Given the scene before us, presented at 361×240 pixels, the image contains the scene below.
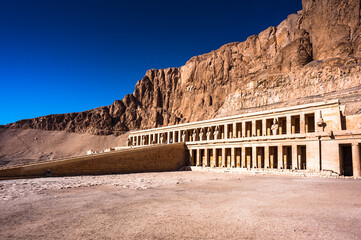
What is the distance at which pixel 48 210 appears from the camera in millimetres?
6977

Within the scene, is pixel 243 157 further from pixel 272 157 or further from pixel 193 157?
pixel 193 157

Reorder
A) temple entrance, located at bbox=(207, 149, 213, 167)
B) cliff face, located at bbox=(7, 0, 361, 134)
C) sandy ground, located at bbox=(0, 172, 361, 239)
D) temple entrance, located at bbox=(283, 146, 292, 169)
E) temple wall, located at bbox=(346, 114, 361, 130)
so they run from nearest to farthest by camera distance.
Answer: sandy ground, located at bbox=(0, 172, 361, 239)
temple wall, located at bbox=(346, 114, 361, 130)
temple entrance, located at bbox=(283, 146, 292, 169)
temple entrance, located at bbox=(207, 149, 213, 167)
cliff face, located at bbox=(7, 0, 361, 134)

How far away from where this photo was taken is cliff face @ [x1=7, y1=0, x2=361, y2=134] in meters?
47.0

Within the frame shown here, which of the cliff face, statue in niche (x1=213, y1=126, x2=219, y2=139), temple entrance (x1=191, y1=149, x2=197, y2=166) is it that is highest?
the cliff face

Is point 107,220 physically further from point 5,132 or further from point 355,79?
point 5,132

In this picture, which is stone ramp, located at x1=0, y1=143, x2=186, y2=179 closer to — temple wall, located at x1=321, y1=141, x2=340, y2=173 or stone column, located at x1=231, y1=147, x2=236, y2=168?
stone column, located at x1=231, y1=147, x2=236, y2=168

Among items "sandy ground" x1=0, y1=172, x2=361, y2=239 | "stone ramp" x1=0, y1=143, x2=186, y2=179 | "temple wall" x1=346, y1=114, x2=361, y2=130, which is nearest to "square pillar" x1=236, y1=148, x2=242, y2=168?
"stone ramp" x1=0, y1=143, x2=186, y2=179

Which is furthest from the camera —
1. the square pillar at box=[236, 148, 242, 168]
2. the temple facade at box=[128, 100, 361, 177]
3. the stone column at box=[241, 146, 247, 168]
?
the square pillar at box=[236, 148, 242, 168]

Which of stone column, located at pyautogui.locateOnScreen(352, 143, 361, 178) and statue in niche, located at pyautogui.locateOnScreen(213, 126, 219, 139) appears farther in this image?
statue in niche, located at pyautogui.locateOnScreen(213, 126, 219, 139)

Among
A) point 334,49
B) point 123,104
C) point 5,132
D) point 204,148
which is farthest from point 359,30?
point 5,132

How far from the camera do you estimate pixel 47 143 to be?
233 ft

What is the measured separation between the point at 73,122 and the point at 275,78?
68259 millimetres

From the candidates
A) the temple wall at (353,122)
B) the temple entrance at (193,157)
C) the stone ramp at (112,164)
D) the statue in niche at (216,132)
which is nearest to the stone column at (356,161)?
the temple wall at (353,122)

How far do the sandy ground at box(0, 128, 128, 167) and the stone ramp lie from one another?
43.2m
